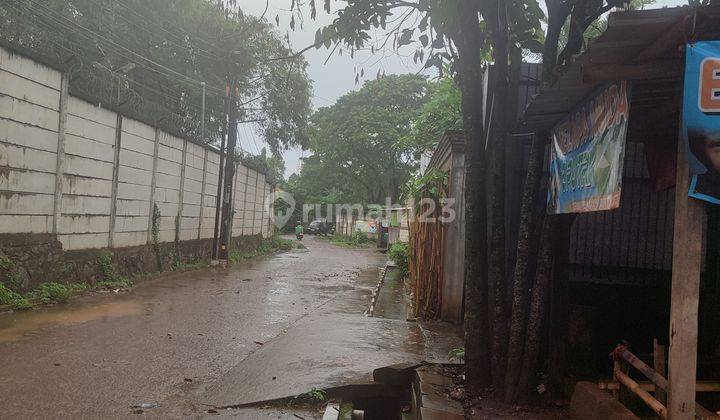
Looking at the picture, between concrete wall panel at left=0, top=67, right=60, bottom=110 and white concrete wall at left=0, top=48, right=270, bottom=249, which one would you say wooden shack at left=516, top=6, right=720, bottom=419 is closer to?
concrete wall panel at left=0, top=67, right=60, bottom=110

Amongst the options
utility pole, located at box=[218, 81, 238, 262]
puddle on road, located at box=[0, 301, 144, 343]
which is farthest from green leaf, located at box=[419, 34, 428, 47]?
utility pole, located at box=[218, 81, 238, 262]

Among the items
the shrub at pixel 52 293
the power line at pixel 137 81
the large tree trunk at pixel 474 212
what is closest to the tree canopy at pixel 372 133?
the power line at pixel 137 81

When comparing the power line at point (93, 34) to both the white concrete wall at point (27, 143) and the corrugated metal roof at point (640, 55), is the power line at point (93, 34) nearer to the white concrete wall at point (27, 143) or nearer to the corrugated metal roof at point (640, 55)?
the white concrete wall at point (27, 143)

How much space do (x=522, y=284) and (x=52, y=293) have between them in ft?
24.8

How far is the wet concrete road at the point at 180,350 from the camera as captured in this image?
4.62m

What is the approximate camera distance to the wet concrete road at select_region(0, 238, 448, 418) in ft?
15.2

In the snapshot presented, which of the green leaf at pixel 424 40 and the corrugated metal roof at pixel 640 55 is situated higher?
the green leaf at pixel 424 40

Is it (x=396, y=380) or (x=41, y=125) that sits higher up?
(x=41, y=125)

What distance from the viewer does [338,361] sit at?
602 centimetres

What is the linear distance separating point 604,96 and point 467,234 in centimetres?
179

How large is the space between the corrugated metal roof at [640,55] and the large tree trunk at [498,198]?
2.76 feet

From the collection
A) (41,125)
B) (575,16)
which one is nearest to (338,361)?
(575,16)

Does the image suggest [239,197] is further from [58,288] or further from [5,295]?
[5,295]

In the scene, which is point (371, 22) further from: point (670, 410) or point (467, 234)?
point (670, 410)
